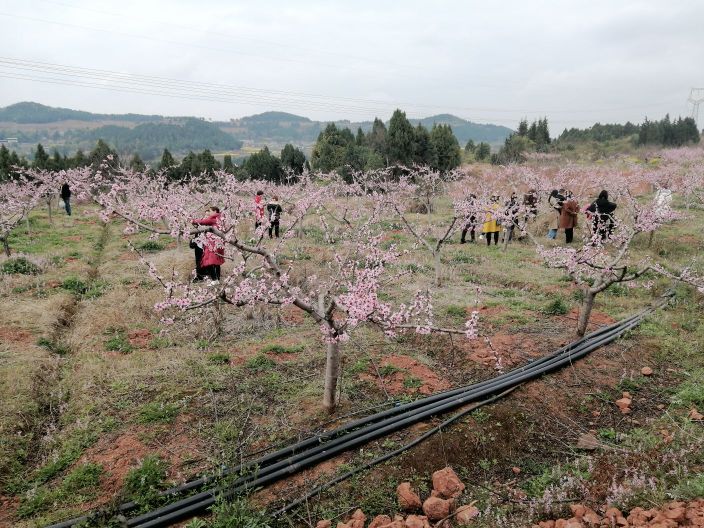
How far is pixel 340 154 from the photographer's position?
42.6 meters

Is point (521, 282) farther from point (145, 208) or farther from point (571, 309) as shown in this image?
point (145, 208)

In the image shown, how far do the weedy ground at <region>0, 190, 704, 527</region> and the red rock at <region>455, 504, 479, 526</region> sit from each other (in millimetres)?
172

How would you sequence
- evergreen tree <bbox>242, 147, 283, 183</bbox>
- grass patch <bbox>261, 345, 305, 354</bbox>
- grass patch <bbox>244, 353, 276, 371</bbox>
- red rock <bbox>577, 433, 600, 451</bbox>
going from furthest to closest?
evergreen tree <bbox>242, 147, 283, 183</bbox> < grass patch <bbox>261, 345, 305, 354</bbox> < grass patch <bbox>244, 353, 276, 371</bbox> < red rock <bbox>577, 433, 600, 451</bbox>

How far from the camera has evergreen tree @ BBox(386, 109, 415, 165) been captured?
37.4 meters

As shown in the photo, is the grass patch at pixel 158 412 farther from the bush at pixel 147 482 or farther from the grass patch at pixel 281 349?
the grass patch at pixel 281 349

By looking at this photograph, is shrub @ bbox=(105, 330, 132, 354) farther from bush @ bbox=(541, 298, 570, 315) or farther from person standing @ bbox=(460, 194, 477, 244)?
person standing @ bbox=(460, 194, 477, 244)

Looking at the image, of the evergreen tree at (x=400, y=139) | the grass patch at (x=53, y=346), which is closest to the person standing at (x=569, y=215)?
the grass patch at (x=53, y=346)

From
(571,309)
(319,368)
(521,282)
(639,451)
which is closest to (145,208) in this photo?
(319,368)

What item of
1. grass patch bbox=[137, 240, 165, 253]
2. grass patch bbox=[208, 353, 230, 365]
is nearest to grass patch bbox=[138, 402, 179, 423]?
grass patch bbox=[208, 353, 230, 365]

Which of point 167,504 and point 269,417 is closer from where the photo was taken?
point 167,504

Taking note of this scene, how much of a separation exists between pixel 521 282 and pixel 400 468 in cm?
840

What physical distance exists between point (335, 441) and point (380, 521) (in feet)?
4.04

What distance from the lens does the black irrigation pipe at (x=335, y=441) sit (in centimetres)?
443

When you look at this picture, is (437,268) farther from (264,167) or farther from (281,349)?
(264,167)
